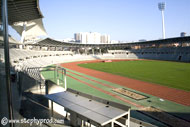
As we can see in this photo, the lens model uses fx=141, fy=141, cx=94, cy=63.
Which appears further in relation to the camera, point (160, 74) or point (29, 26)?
point (29, 26)

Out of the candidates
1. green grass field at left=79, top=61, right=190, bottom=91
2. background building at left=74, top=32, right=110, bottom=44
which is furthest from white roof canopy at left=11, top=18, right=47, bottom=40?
background building at left=74, top=32, right=110, bottom=44

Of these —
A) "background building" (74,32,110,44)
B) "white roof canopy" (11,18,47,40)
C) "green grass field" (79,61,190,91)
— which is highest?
"background building" (74,32,110,44)

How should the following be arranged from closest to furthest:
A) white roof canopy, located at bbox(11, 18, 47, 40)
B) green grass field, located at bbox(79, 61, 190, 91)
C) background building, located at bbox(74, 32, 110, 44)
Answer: green grass field, located at bbox(79, 61, 190, 91)
white roof canopy, located at bbox(11, 18, 47, 40)
background building, located at bbox(74, 32, 110, 44)

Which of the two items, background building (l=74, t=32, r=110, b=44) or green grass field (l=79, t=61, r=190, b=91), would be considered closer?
green grass field (l=79, t=61, r=190, b=91)

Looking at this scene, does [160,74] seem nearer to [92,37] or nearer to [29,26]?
[29,26]

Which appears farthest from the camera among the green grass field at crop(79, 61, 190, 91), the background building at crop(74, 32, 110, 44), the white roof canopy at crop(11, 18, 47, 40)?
the background building at crop(74, 32, 110, 44)

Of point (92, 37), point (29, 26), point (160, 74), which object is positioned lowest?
point (160, 74)

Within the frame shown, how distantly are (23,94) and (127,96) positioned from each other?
A: 24.8 ft

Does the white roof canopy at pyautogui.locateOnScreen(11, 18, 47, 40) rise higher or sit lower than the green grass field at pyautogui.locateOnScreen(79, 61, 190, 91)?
higher

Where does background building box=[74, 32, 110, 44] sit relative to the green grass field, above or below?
above

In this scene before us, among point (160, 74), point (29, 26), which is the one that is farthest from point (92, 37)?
point (160, 74)

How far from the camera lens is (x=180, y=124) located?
692 cm

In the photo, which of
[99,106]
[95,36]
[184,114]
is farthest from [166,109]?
[95,36]

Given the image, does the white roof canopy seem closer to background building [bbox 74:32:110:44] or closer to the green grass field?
the green grass field
